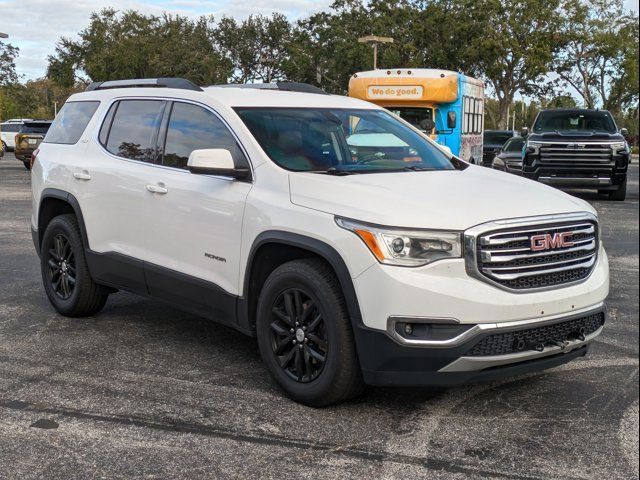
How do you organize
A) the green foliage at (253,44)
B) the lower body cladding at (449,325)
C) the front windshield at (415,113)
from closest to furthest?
1. the lower body cladding at (449,325)
2. the front windshield at (415,113)
3. the green foliage at (253,44)

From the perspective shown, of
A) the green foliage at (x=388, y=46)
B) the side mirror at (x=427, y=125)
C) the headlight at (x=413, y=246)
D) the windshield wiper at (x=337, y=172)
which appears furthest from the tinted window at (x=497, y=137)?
the headlight at (x=413, y=246)

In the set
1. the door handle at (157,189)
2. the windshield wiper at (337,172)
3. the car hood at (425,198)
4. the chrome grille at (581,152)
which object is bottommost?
the chrome grille at (581,152)

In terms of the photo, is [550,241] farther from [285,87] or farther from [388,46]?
[388,46]

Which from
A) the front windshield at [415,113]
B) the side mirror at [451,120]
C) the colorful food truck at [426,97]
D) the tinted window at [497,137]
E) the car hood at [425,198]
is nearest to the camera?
the car hood at [425,198]

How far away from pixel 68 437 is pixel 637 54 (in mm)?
3534

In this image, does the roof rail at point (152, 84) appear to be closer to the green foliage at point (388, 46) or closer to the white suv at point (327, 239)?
the white suv at point (327, 239)

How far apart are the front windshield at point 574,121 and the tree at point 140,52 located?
35.8m

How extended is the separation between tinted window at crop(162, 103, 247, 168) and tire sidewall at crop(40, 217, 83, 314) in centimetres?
128

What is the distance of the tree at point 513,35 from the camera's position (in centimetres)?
4125

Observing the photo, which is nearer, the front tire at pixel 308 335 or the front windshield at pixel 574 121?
the front tire at pixel 308 335

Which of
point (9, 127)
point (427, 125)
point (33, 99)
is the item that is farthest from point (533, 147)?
point (33, 99)

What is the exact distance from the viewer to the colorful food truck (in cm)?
1731

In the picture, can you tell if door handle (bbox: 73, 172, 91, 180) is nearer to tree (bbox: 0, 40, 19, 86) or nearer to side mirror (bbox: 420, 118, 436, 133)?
side mirror (bbox: 420, 118, 436, 133)

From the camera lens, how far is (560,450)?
4047 millimetres
